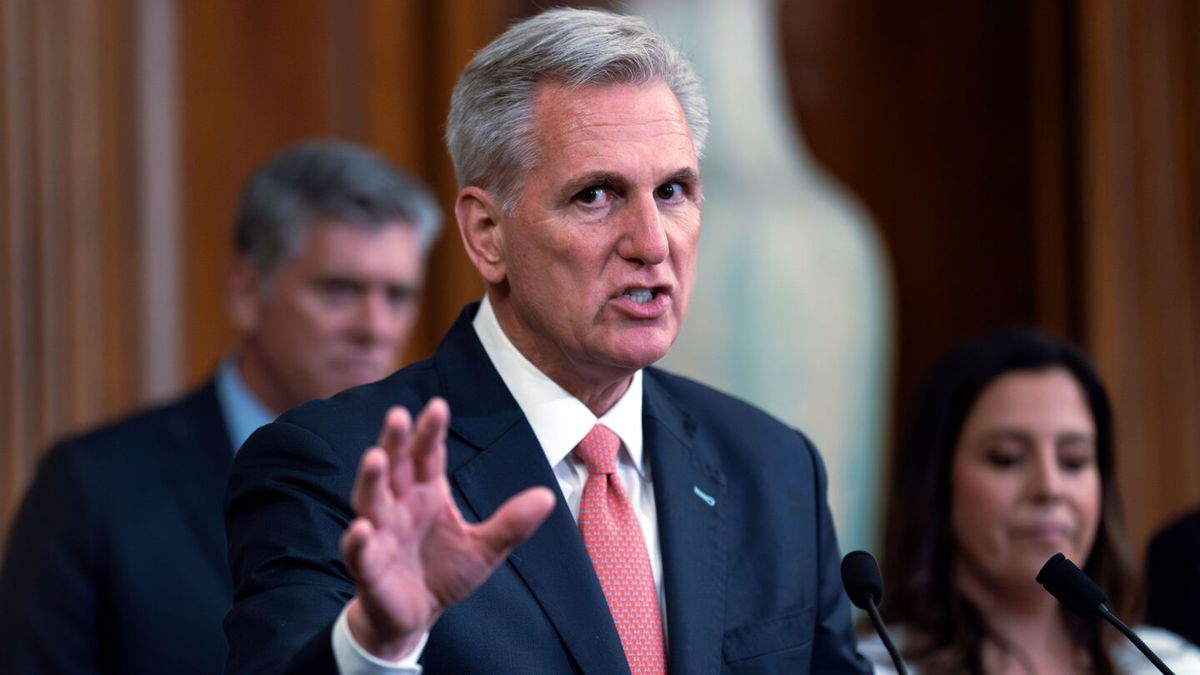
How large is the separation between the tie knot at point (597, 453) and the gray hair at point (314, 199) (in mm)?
1761

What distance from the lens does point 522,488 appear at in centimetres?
201

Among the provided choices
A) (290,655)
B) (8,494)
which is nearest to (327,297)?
(8,494)

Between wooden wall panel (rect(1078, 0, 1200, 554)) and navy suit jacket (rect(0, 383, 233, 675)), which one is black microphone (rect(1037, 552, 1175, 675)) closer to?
navy suit jacket (rect(0, 383, 233, 675))

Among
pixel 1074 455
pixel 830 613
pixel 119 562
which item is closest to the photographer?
pixel 830 613

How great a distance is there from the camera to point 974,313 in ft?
16.5

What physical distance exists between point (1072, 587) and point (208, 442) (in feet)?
6.17

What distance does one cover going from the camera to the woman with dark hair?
3.14 m

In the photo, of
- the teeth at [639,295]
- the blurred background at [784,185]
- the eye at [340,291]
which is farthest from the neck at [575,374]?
the blurred background at [784,185]

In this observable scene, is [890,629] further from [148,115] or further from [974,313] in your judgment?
[148,115]

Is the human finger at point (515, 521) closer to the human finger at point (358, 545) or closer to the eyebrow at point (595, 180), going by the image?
the human finger at point (358, 545)

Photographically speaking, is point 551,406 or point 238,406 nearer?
point 551,406

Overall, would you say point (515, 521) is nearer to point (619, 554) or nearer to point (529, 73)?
point (619, 554)

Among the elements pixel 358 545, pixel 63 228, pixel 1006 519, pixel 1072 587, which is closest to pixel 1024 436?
pixel 1006 519

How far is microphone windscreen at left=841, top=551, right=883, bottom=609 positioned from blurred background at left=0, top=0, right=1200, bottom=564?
264 cm
